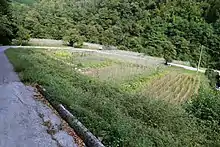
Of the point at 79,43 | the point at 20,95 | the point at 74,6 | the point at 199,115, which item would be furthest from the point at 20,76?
the point at 74,6

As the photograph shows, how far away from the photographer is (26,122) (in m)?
8.69

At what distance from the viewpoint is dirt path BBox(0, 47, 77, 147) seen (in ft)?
23.9

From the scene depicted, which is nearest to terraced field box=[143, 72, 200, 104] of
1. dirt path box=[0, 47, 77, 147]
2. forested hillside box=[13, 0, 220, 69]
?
dirt path box=[0, 47, 77, 147]

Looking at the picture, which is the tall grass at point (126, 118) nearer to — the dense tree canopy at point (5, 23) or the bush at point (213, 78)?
the dense tree canopy at point (5, 23)

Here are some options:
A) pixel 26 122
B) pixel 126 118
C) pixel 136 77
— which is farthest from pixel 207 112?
pixel 136 77

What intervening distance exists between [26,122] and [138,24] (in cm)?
5913

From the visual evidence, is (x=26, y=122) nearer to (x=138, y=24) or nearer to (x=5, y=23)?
(x=5, y=23)

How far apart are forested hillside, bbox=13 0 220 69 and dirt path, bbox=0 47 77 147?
131ft

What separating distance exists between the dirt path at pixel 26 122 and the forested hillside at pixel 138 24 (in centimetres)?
3992

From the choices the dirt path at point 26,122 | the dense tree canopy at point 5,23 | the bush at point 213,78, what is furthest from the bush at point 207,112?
the dense tree canopy at point 5,23

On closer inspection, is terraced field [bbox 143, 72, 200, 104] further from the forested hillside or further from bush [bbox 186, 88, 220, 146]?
the forested hillside

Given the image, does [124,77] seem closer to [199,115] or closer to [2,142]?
[199,115]

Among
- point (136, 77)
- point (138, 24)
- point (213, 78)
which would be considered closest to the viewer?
point (136, 77)

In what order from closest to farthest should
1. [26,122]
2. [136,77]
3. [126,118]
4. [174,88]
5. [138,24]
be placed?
1. [26,122]
2. [126,118]
3. [174,88]
4. [136,77]
5. [138,24]
